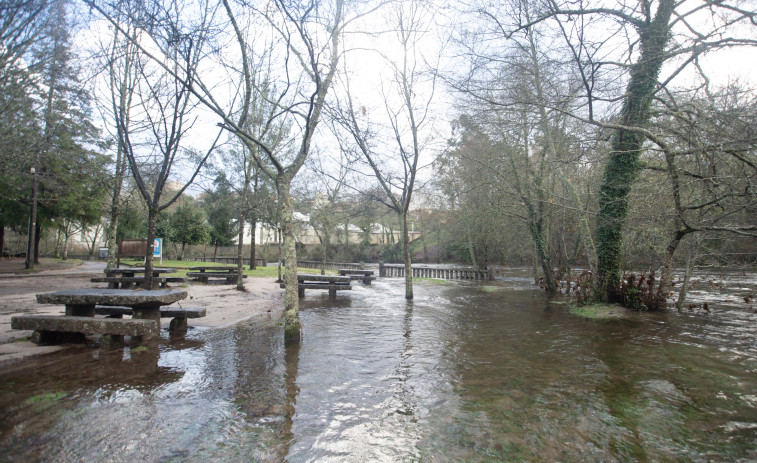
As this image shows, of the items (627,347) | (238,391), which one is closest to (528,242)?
(627,347)

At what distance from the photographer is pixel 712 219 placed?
25.0 ft

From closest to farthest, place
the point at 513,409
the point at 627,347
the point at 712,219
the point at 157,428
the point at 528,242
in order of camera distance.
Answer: the point at 157,428, the point at 513,409, the point at 627,347, the point at 712,219, the point at 528,242

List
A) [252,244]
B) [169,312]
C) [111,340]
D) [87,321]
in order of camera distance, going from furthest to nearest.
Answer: [252,244] → [169,312] → [111,340] → [87,321]

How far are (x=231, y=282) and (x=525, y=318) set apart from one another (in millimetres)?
12225

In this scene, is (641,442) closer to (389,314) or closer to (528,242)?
(389,314)

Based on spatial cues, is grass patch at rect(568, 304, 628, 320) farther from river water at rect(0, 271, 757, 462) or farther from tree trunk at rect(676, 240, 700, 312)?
river water at rect(0, 271, 757, 462)

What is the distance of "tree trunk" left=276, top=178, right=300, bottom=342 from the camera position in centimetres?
594

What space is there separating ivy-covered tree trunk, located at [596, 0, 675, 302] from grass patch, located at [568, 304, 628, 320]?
453 mm

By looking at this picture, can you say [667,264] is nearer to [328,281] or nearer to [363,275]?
[328,281]

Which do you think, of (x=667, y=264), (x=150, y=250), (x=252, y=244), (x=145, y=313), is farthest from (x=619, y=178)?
(x=252, y=244)

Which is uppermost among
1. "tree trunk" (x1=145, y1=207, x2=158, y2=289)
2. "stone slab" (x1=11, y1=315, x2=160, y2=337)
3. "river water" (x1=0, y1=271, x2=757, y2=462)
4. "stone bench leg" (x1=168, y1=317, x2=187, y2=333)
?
"tree trunk" (x1=145, y1=207, x2=158, y2=289)

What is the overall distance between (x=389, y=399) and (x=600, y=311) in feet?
26.2

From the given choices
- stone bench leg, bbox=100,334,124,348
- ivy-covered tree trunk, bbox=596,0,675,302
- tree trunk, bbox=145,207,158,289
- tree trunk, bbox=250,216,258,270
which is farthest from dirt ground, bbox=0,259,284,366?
tree trunk, bbox=250,216,258,270

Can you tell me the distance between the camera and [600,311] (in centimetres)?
980
